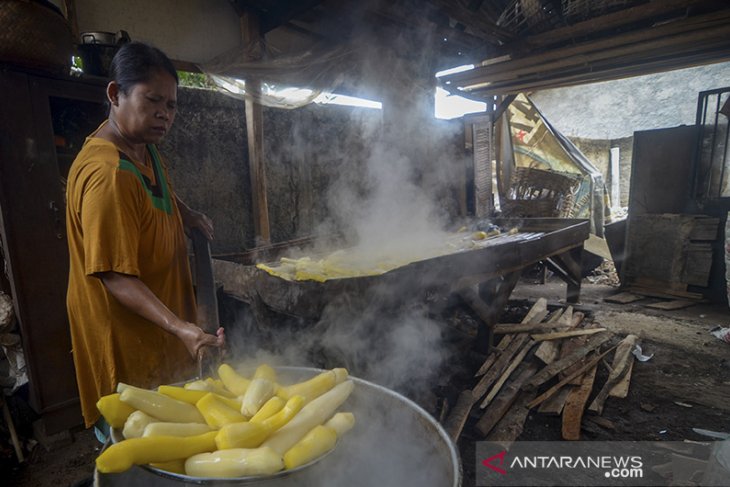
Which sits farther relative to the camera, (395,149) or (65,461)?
(395,149)

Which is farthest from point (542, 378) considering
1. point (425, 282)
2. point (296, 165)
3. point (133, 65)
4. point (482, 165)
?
point (482, 165)

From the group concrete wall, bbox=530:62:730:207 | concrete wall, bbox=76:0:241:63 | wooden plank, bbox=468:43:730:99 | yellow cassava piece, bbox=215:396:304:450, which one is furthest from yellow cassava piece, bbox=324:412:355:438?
concrete wall, bbox=530:62:730:207

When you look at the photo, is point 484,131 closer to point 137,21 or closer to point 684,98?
point 137,21

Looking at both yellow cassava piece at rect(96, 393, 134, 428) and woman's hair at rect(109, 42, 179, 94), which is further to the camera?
woman's hair at rect(109, 42, 179, 94)

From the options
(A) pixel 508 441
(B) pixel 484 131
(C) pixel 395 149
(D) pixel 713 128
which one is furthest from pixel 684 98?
(A) pixel 508 441

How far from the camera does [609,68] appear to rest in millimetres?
5988

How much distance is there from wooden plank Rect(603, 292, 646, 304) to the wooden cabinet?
844 cm

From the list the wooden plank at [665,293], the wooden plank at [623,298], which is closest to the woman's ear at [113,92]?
the wooden plank at [623,298]

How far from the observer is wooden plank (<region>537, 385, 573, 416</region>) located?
3637mm

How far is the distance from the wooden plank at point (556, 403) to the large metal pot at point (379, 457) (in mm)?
3119

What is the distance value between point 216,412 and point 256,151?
437 centimetres

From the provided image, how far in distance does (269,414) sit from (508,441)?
297 cm

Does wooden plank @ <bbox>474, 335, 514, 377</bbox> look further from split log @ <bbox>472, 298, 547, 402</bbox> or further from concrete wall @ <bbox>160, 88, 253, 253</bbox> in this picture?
concrete wall @ <bbox>160, 88, 253, 253</bbox>

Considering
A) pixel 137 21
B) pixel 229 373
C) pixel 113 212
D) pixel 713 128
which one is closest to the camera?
pixel 229 373
